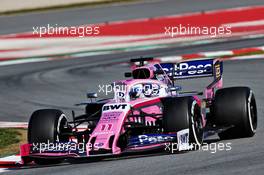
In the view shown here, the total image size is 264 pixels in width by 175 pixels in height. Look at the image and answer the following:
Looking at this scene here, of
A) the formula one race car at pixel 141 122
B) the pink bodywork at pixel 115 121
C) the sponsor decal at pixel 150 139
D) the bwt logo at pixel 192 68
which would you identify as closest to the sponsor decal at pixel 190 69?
the bwt logo at pixel 192 68

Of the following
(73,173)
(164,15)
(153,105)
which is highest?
(164,15)

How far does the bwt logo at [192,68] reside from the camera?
480 inches

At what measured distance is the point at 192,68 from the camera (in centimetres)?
1225

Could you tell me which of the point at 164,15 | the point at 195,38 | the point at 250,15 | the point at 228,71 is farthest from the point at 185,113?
the point at 164,15

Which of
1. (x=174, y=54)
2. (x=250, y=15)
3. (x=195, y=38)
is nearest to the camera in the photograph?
(x=174, y=54)

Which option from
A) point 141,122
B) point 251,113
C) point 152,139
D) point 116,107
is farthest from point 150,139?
point 251,113

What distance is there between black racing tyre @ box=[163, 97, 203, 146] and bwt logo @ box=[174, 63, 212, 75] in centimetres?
209

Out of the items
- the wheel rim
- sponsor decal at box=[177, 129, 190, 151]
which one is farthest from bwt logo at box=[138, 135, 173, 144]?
the wheel rim

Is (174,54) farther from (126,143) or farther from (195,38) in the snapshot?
(126,143)

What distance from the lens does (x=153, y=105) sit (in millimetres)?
10922

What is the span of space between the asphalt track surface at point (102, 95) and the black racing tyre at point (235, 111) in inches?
6.7

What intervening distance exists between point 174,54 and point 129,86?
12.0 metres

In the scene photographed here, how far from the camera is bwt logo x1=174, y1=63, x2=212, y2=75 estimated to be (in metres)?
12.2

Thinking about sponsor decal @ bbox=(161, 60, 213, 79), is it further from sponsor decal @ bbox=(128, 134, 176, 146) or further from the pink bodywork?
sponsor decal @ bbox=(128, 134, 176, 146)
